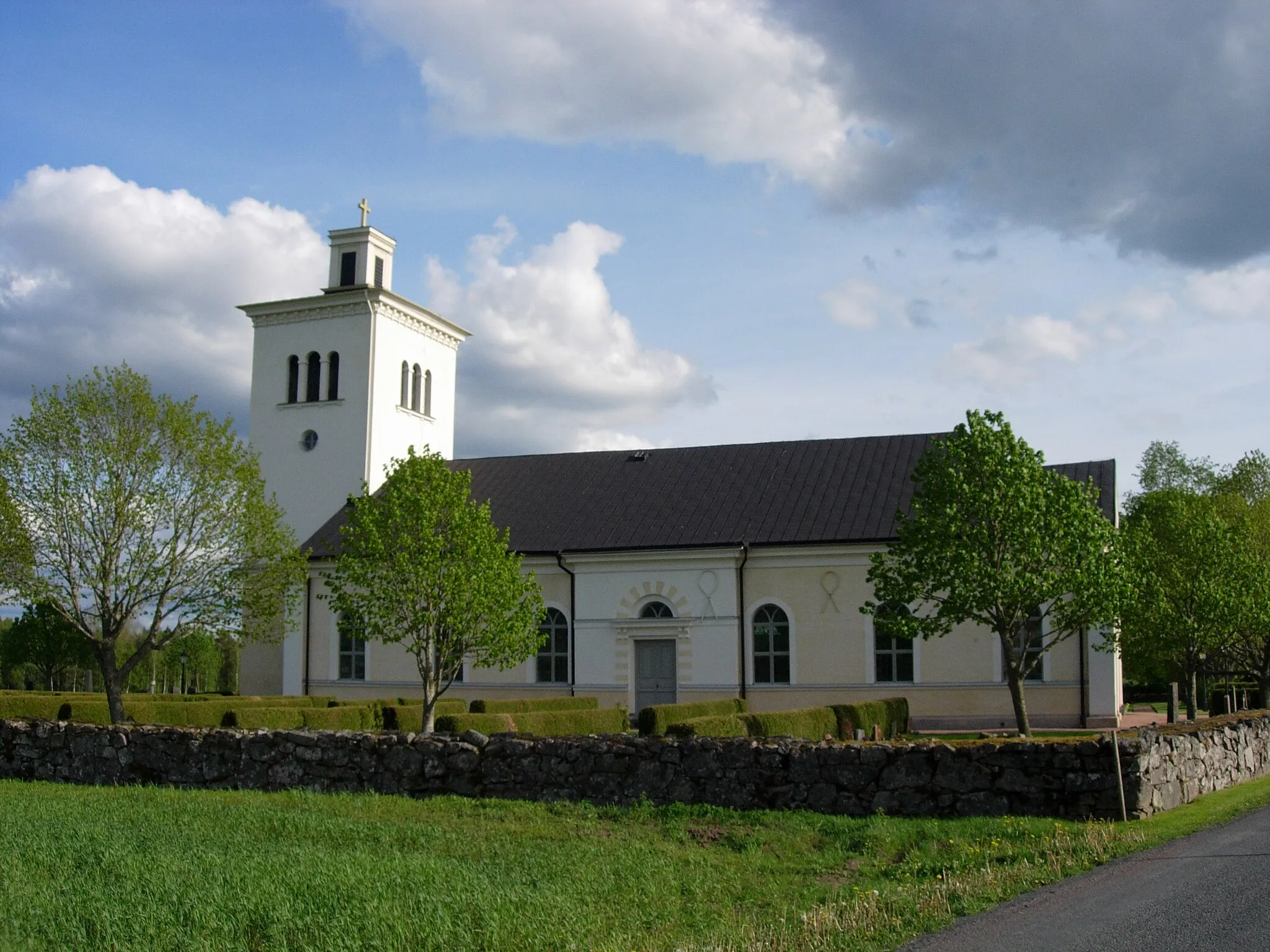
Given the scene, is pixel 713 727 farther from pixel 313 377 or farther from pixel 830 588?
pixel 313 377

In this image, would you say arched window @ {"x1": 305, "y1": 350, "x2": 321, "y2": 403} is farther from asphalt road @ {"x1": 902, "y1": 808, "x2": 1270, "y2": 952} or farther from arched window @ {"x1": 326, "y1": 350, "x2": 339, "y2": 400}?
asphalt road @ {"x1": 902, "y1": 808, "x2": 1270, "y2": 952}

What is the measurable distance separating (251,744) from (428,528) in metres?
9.15

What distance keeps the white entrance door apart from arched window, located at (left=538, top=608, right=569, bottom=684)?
2.09 metres

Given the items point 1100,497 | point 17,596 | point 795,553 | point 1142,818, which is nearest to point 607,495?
point 795,553

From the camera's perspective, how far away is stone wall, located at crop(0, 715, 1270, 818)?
43.2ft

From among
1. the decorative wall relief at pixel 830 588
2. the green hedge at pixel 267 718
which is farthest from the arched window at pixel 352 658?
the decorative wall relief at pixel 830 588

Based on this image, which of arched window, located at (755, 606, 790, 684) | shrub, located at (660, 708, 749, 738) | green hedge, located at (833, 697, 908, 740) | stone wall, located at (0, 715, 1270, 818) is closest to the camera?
stone wall, located at (0, 715, 1270, 818)

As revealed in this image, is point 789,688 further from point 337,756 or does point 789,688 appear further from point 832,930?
point 832,930

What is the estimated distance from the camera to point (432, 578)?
24.2 metres

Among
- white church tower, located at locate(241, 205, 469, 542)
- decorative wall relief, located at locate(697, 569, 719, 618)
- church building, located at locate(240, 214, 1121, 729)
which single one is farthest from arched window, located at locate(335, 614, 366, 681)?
decorative wall relief, located at locate(697, 569, 719, 618)

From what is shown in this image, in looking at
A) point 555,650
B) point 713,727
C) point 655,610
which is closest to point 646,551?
point 655,610

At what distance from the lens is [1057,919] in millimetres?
8430

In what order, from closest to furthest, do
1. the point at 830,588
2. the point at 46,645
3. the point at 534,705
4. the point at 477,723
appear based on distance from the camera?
the point at 477,723 < the point at 534,705 < the point at 830,588 < the point at 46,645

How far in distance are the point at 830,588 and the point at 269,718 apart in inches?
567
